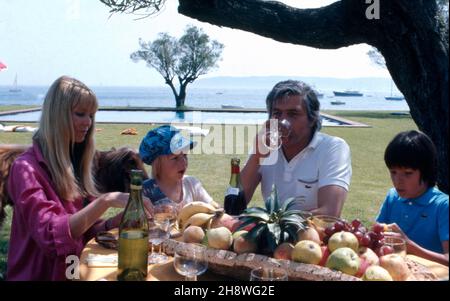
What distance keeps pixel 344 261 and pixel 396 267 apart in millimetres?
180

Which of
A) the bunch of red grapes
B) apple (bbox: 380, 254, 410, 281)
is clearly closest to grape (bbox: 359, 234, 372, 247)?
the bunch of red grapes

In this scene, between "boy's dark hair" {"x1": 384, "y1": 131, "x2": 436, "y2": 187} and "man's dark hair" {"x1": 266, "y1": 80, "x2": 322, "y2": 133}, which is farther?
"man's dark hair" {"x1": 266, "y1": 80, "x2": 322, "y2": 133}

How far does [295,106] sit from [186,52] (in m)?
33.1

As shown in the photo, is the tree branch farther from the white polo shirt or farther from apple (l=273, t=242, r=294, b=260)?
apple (l=273, t=242, r=294, b=260)

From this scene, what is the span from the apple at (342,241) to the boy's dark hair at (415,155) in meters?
0.82

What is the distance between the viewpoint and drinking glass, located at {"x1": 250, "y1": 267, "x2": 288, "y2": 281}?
1422 mm

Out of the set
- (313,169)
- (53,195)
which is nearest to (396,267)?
(313,169)

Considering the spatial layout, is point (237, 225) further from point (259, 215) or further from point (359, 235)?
point (359, 235)

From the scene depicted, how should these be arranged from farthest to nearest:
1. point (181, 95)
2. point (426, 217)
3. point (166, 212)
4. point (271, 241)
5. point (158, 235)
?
point (181, 95)
point (426, 217)
point (166, 212)
point (158, 235)
point (271, 241)

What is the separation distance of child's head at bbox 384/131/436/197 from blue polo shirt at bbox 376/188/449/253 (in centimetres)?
8

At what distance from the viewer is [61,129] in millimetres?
2244

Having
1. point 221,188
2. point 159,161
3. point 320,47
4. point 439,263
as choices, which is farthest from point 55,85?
point 221,188
